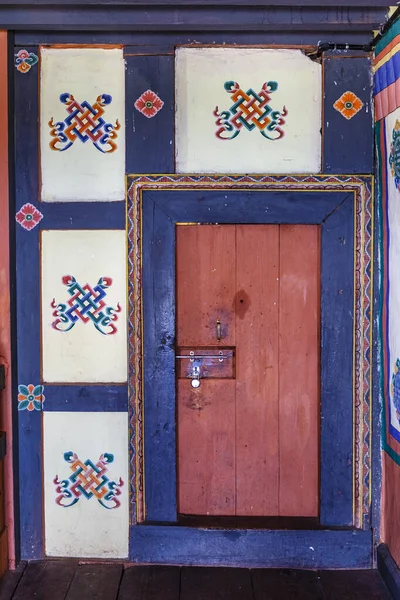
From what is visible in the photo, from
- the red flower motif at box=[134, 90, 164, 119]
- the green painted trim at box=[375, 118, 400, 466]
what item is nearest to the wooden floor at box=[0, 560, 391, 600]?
the green painted trim at box=[375, 118, 400, 466]

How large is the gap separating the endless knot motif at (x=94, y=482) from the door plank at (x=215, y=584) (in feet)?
1.59

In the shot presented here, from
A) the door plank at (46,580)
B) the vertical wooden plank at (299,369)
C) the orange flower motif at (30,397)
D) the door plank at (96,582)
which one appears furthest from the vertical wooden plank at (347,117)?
the door plank at (46,580)

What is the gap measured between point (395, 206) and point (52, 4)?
67.8 inches

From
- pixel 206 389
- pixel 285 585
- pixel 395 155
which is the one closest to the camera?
pixel 395 155

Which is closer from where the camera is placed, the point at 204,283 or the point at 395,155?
the point at 395,155

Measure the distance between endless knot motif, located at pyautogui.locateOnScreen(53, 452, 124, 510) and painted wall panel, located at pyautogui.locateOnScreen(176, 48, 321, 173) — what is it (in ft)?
5.06

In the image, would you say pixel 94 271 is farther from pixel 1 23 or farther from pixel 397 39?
pixel 397 39

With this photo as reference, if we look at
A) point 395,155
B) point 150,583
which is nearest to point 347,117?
point 395,155

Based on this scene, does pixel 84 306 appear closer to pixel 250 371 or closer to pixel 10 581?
pixel 250 371

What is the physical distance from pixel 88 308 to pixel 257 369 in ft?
2.87

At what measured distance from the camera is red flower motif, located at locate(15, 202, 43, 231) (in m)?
2.69

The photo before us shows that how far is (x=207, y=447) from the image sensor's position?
2771 mm

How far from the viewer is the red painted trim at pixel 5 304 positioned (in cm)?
263

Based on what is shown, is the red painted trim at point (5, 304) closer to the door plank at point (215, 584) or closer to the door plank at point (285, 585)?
the door plank at point (215, 584)
